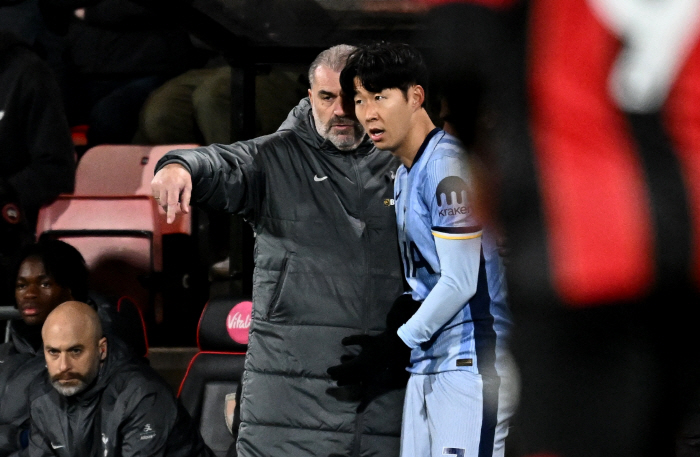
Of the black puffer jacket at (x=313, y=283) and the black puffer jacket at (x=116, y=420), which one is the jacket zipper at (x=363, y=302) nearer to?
the black puffer jacket at (x=313, y=283)

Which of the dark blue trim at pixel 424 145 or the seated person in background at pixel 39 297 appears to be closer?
the dark blue trim at pixel 424 145

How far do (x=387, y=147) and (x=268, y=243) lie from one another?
0.52m

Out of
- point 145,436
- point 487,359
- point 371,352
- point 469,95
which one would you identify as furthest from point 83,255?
→ point 469,95

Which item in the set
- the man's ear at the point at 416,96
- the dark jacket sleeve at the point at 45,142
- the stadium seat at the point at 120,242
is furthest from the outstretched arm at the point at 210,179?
the dark jacket sleeve at the point at 45,142

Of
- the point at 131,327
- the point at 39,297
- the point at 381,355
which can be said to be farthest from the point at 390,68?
the point at 39,297

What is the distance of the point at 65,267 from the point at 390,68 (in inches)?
75.4

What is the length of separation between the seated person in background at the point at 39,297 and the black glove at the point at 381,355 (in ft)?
4.65

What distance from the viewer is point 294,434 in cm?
262

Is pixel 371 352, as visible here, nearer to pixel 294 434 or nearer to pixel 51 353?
pixel 294 434

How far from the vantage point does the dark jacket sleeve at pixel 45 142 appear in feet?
14.3

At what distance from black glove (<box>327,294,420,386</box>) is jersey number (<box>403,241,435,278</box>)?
7.0 inches

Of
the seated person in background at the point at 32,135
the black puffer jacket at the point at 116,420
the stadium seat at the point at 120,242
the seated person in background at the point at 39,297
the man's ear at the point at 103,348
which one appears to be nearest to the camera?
the black puffer jacket at the point at 116,420

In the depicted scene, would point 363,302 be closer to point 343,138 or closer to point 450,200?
point 343,138

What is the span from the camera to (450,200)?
81.7 inches
